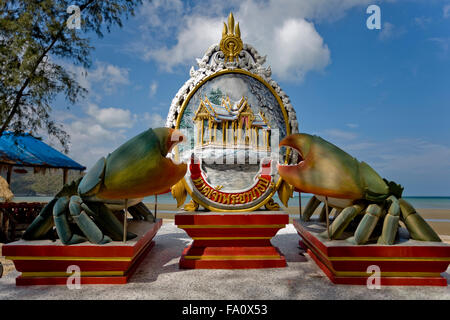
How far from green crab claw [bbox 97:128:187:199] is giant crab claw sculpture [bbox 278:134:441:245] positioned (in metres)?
1.93

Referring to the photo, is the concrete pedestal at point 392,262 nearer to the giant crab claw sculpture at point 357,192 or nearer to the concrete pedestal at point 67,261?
the giant crab claw sculpture at point 357,192

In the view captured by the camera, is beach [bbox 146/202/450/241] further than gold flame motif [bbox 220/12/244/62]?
Yes

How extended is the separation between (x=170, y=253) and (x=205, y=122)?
256cm

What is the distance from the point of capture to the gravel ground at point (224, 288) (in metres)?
2.92

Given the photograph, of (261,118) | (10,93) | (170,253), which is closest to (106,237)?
(170,253)

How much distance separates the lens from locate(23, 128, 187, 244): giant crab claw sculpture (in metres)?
3.38

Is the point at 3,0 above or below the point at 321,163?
above

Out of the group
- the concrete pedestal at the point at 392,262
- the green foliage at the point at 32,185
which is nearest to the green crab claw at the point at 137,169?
the concrete pedestal at the point at 392,262

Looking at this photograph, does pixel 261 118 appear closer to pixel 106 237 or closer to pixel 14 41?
pixel 106 237

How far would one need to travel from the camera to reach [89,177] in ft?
11.4

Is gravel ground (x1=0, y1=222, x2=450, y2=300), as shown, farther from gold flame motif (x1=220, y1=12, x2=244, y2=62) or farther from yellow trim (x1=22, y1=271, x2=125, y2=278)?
gold flame motif (x1=220, y1=12, x2=244, y2=62)

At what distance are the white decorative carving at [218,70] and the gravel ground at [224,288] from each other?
93.4 inches

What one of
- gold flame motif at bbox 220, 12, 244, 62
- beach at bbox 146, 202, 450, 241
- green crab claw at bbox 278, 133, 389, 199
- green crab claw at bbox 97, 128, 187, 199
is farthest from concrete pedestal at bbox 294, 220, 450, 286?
beach at bbox 146, 202, 450, 241
